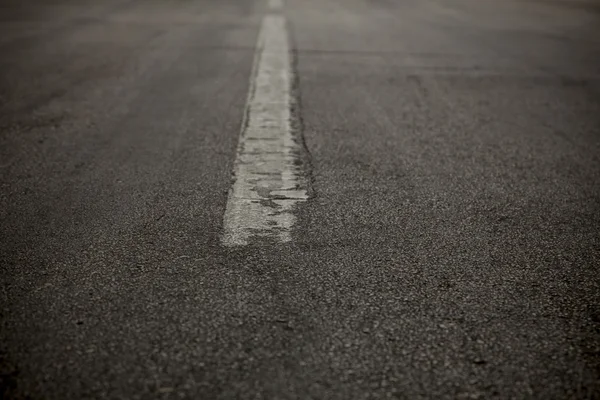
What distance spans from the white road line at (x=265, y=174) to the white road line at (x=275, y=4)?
794cm

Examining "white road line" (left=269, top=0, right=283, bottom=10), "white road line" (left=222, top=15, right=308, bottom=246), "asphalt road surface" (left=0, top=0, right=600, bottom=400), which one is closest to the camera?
"asphalt road surface" (left=0, top=0, right=600, bottom=400)

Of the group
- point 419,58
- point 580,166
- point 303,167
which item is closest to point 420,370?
point 303,167

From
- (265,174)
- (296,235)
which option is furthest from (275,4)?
(296,235)

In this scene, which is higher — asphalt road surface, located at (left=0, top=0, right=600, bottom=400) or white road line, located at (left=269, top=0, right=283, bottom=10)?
white road line, located at (left=269, top=0, right=283, bottom=10)

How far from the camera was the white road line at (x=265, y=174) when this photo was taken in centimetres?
234

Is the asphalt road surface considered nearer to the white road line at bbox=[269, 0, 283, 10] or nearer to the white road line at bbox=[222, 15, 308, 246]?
the white road line at bbox=[222, 15, 308, 246]

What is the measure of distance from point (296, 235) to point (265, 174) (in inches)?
29.2

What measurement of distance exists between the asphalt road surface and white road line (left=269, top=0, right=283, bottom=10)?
25.1 ft

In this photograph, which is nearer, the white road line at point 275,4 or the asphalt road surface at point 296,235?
the asphalt road surface at point 296,235

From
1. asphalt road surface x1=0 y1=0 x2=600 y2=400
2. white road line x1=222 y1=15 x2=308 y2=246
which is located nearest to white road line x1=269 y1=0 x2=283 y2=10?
asphalt road surface x1=0 y1=0 x2=600 y2=400

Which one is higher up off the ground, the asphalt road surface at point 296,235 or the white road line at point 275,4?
the white road line at point 275,4

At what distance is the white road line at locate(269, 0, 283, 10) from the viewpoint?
492 inches

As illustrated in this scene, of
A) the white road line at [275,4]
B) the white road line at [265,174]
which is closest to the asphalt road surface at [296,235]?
the white road line at [265,174]

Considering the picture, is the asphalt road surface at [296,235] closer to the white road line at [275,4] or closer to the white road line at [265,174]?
the white road line at [265,174]
